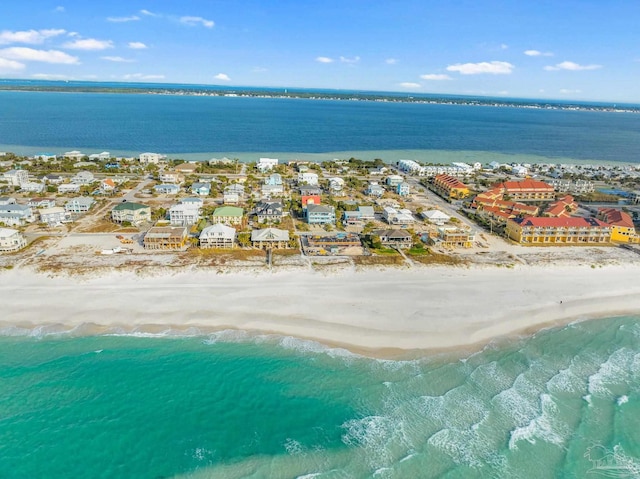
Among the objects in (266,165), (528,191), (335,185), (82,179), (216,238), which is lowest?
(216,238)

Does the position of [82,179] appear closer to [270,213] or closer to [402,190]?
[270,213]

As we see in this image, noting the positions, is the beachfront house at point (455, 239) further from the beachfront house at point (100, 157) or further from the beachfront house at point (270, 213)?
the beachfront house at point (100, 157)

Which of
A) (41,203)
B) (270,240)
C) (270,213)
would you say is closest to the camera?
(270,240)

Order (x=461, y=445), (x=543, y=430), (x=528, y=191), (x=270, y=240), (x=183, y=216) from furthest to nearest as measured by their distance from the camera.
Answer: (x=528, y=191), (x=183, y=216), (x=270, y=240), (x=543, y=430), (x=461, y=445)

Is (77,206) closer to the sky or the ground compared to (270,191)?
closer to the ground

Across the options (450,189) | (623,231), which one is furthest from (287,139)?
(623,231)

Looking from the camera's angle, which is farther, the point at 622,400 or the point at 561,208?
the point at 561,208
